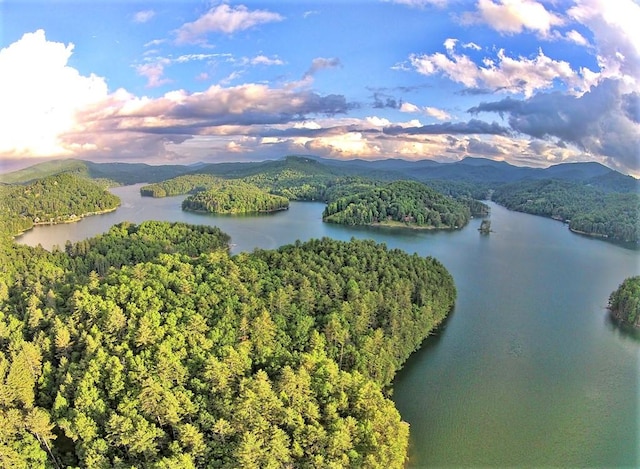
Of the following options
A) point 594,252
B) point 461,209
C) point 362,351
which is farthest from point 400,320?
point 461,209

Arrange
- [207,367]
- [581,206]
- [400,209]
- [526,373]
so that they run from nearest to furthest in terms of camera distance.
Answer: [207,367] < [526,373] < [400,209] < [581,206]

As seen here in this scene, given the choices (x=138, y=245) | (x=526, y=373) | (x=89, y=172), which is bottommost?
(x=526, y=373)

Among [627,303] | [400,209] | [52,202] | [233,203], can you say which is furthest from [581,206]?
[52,202]

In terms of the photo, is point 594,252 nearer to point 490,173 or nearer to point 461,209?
point 461,209

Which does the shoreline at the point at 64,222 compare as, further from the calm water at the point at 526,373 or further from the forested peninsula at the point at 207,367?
the calm water at the point at 526,373

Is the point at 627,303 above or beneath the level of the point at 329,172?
beneath

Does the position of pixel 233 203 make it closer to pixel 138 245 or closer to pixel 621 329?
pixel 138 245
